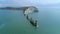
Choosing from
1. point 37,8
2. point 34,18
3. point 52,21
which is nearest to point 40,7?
point 37,8

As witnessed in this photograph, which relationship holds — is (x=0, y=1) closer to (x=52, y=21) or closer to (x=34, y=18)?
(x=34, y=18)

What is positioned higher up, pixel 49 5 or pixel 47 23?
pixel 49 5

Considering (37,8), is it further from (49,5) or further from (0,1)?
(0,1)

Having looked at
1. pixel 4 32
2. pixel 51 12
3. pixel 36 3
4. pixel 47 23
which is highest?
pixel 36 3

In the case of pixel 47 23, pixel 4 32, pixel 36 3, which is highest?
pixel 36 3

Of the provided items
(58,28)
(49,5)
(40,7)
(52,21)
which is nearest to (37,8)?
(40,7)

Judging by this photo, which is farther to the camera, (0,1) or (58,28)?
(58,28)
